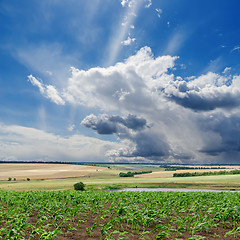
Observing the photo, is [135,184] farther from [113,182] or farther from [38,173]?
[38,173]

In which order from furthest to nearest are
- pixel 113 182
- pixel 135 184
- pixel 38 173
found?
pixel 38 173
pixel 113 182
pixel 135 184

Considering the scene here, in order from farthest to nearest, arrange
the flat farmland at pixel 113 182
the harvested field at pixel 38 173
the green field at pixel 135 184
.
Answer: the harvested field at pixel 38 173
the flat farmland at pixel 113 182
the green field at pixel 135 184

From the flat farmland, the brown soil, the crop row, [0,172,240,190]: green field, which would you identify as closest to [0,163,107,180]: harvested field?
the flat farmland

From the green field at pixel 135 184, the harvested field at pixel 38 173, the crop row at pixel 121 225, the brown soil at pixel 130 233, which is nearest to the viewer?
the crop row at pixel 121 225

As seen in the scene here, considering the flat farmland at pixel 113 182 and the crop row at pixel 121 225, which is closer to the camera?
the crop row at pixel 121 225

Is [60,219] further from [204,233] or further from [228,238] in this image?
[228,238]

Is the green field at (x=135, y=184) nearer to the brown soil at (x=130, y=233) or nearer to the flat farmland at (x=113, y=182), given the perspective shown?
the flat farmland at (x=113, y=182)

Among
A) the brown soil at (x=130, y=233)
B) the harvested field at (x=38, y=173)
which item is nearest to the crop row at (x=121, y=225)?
the brown soil at (x=130, y=233)

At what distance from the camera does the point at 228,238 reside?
416 inches

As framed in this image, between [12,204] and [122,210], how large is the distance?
429 inches

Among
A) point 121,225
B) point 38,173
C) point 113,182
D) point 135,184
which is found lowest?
point 113,182

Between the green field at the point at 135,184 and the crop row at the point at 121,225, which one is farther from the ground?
the crop row at the point at 121,225

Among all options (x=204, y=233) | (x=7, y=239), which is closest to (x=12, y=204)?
(x=7, y=239)

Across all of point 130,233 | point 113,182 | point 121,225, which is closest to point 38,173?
point 113,182
